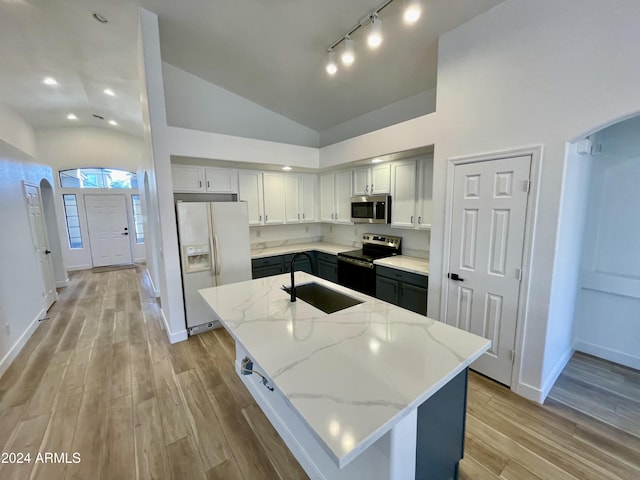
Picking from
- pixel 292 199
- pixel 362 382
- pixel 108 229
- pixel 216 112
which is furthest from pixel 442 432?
pixel 108 229

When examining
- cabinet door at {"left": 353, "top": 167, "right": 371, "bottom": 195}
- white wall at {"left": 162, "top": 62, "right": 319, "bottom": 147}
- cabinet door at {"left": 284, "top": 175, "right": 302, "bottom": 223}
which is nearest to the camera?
white wall at {"left": 162, "top": 62, "right": 319, "bottom": 147}

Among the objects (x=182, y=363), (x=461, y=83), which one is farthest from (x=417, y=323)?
(x=182, y=363)

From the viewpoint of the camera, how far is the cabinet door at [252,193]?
412cm

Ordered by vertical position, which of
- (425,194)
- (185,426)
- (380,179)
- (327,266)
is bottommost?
(185,426)

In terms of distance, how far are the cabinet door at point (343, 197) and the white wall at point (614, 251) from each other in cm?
274

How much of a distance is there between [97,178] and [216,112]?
5.35 metres

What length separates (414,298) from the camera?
310 cm

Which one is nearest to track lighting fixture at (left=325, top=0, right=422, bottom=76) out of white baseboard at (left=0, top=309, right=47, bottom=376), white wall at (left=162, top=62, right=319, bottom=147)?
white wall at (left=162, top=62, right=319, bottom=147)

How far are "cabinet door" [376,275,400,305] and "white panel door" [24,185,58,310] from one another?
4.94m

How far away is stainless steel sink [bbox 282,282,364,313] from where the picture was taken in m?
2.10

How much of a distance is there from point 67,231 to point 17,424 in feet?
22.0

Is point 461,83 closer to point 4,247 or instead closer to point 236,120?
point 236,120

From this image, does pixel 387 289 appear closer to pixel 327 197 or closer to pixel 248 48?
pixel 327 197

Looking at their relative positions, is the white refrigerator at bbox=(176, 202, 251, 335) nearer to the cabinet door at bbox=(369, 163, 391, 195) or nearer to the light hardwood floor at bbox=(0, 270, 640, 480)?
the light hardwood floor at bbox=(0, 270, 640, 480)
